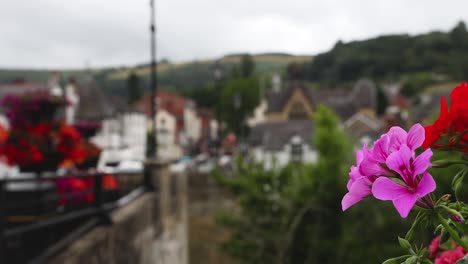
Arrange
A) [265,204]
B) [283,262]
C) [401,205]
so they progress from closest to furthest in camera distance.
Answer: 1. [401,205]
2. [283,262]
3. [265,204]

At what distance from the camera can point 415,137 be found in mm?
453

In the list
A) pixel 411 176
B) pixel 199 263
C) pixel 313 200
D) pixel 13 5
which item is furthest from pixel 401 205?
pixel 199 263

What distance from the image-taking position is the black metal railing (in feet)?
10.2

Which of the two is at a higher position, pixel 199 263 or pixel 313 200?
pixel 313 200

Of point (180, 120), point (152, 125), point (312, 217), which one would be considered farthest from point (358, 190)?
point (180, 120)

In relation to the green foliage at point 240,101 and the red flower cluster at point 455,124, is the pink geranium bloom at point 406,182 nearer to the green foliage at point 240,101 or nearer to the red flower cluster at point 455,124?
the red flower cluster at point 455,124

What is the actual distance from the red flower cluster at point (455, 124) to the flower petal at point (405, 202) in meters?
0.07

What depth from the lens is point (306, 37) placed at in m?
1.08

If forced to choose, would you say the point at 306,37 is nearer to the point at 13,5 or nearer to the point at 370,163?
the point at 370,163

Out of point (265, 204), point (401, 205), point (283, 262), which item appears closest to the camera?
point (401, 205)

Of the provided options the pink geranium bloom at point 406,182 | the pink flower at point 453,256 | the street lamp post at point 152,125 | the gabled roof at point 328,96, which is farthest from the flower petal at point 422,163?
the gabled roof at point 328,96

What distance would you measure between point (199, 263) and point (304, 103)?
1000 inches

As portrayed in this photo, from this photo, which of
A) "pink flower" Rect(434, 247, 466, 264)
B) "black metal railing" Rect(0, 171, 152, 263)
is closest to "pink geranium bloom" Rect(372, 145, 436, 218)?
"pink flower" Rect(434, 247, 466, 264)

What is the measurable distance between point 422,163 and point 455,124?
0.27ft
